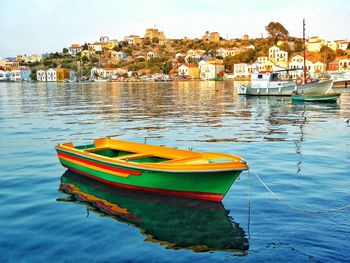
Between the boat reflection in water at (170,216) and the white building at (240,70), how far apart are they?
142m

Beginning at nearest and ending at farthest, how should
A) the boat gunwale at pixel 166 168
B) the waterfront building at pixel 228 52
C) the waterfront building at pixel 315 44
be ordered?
the boat gunwale at pixel 166 168 → the waterfront building at pixel 315 44 → the waterfront building at pixel 228 52

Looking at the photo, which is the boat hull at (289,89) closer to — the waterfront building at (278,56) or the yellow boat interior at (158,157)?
the yellow boat interior at (158,157)

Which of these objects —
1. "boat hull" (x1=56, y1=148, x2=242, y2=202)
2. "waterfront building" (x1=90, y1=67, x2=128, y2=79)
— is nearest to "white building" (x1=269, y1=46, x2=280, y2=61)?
"waterfront building" (x1=90, y1=67, x2=128, y2=79)

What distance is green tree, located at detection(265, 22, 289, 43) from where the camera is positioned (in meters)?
183

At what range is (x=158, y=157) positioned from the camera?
40.5 ft

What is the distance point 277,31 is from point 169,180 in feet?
611

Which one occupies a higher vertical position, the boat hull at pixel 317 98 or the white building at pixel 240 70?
the white building at pixel 240 70

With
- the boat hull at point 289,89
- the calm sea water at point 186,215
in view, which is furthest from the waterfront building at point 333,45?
the calm sea water at point 186,215

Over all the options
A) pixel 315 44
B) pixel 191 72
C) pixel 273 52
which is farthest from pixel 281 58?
pixel 191 72

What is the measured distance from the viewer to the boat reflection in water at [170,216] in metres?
8.18

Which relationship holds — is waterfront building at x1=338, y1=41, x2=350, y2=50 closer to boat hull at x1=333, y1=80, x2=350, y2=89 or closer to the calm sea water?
boat hull at x1=333, y1=80, x2=350, y2=89

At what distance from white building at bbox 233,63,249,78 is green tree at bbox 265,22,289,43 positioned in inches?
1647

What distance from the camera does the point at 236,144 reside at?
18.6m

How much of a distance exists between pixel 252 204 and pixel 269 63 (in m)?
134
